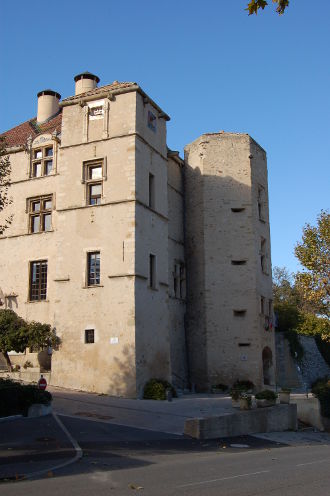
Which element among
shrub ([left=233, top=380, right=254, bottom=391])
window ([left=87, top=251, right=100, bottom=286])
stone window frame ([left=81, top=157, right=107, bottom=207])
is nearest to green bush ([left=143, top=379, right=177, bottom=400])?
window ([left=87, top=251, right=100, bottom=286])

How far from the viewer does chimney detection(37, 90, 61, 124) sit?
3269 centimetres

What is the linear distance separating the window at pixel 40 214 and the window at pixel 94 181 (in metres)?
3.12

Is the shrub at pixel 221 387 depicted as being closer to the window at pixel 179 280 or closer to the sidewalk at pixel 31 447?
the window at pixel 179 280

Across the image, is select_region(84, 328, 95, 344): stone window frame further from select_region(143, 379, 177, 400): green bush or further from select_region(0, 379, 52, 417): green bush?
select_region(0, 379, 52, 417): green bush

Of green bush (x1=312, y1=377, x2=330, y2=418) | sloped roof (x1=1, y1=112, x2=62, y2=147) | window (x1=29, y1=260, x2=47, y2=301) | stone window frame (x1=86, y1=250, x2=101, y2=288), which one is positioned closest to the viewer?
green bush (x1=312, y1=377, x2=330, y2=418)

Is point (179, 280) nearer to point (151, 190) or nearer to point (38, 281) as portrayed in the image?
point (151, 190)

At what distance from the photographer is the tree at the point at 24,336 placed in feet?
79.6

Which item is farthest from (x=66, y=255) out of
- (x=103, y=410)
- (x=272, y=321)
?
(x=272, y=321)

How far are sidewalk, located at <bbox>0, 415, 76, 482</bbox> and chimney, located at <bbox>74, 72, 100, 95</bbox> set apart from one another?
23.2 m

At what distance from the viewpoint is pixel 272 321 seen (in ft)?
104

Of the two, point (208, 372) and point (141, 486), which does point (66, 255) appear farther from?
point (141, 486)

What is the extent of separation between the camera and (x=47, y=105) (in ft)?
108

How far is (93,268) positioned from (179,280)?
289 inches

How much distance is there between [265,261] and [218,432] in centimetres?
1745
